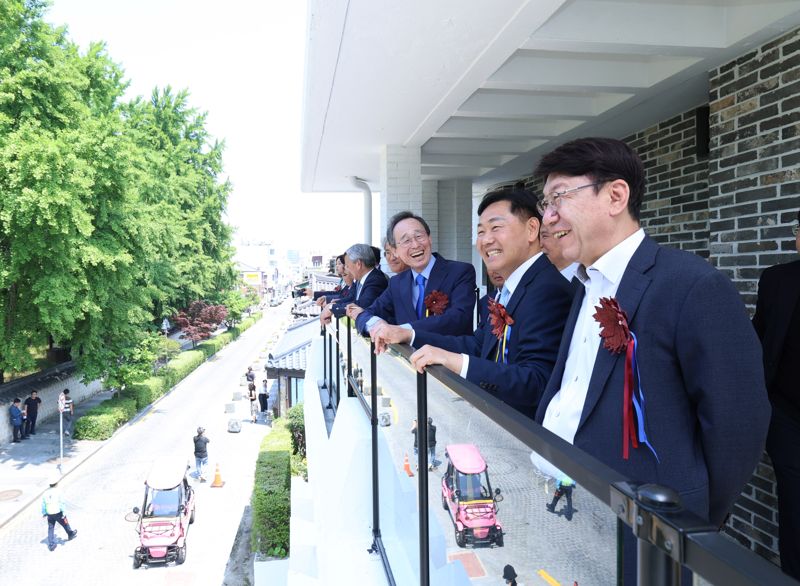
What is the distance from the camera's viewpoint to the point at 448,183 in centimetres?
1055

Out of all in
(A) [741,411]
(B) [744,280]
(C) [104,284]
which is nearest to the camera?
(A) [741,411]

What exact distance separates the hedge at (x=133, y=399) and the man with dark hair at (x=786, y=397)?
21719 millimetres

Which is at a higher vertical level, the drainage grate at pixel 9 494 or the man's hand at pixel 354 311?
the man's hand at pixel 354 311

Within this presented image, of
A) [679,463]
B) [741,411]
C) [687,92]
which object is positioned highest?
[687,92]

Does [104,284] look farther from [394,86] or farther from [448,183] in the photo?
[394,86]

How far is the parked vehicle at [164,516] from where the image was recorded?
1269 centimetres

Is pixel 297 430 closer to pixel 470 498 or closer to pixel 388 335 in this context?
pixel 388 335

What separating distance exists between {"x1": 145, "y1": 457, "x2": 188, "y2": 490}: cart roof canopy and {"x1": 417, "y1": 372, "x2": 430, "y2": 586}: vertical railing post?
43.8 ft

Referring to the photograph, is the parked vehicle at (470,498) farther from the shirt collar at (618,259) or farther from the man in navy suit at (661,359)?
the shirt collar at (618,259)

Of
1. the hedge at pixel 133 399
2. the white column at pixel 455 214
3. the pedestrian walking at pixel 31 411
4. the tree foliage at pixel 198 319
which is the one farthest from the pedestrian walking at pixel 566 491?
the tree foliage at pixel 198 319

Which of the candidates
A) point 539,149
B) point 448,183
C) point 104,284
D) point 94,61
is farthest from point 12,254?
point 539,149

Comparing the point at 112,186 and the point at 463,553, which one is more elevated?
the point at 112,186

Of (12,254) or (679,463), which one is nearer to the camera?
(679,463)

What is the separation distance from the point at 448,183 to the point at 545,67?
5.56 m
